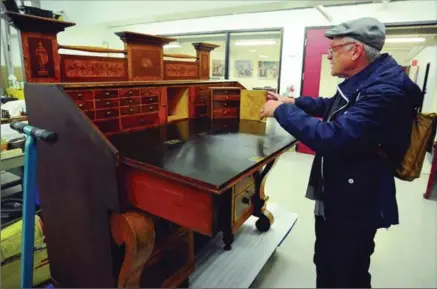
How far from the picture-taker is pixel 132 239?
115 centimetres

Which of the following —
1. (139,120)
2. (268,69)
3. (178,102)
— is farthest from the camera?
(268,69)

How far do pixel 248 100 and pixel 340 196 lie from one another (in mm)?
1033

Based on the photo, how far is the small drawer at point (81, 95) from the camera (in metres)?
1.22

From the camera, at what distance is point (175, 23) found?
567cm

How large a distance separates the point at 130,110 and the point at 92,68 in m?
0.27

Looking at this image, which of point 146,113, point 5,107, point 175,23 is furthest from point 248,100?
point 175,23

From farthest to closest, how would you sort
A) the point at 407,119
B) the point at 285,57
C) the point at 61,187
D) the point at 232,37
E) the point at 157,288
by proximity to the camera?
the point at 232,37
the point at 285,57
the point at 157,288
the point at 61,187
the point at 407,119

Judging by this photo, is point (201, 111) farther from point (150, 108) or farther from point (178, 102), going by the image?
point (150, 108)

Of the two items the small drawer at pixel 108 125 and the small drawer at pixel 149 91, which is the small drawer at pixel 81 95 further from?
the small drawer at pixel 149 91

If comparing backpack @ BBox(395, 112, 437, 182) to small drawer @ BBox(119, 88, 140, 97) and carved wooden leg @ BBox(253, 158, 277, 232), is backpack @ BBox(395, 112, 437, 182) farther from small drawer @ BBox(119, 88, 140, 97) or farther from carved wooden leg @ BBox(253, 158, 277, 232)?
small drawer @ BBox(119, 88, 140, 97)

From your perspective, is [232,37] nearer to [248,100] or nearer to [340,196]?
[248,100]

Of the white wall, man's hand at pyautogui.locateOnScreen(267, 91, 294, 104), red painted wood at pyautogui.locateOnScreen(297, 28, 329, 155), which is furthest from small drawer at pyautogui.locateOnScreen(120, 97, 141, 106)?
the white wall

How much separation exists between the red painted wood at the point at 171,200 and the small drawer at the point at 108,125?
0.35m

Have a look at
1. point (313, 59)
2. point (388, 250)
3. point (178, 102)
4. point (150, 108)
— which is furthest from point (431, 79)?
point (150, 108)
